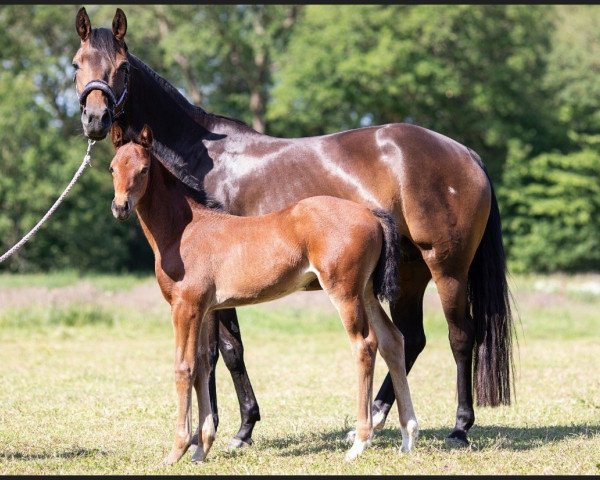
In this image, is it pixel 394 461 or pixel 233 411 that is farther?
pixel 233 411

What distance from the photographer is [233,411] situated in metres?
8.43

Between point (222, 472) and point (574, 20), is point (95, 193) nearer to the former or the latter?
point (574, 20)

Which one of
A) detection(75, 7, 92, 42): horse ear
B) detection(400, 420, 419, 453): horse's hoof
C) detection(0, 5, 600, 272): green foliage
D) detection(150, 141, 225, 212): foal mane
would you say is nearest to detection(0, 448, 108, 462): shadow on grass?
detection(150, 141, 225, 212): foal mane

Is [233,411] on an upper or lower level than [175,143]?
lower

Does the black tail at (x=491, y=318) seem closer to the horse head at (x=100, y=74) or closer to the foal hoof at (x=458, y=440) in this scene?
the foal hoof at (x=458, y=440)

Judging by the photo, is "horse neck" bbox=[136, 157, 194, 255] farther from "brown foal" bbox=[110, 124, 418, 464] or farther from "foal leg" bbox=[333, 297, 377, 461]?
"foal leg" bbox=[333, 297, 377, 461]

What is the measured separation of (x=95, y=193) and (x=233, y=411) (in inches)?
965

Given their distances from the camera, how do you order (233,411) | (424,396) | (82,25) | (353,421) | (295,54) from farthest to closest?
1. (295,54)
2. (424,396)
3. (233,411)
4. (353,421)
5. (82,25)

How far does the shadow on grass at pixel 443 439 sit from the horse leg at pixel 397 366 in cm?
30

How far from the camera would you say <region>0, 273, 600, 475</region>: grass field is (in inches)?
232

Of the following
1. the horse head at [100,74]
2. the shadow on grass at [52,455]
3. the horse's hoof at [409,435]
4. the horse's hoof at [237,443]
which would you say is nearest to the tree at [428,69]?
the horse head at [100,74]

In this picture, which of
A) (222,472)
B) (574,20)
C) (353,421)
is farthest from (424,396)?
(574,20)

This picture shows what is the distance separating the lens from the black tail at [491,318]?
6855 millimetres

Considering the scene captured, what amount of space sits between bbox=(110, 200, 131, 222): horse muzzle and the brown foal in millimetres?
12
